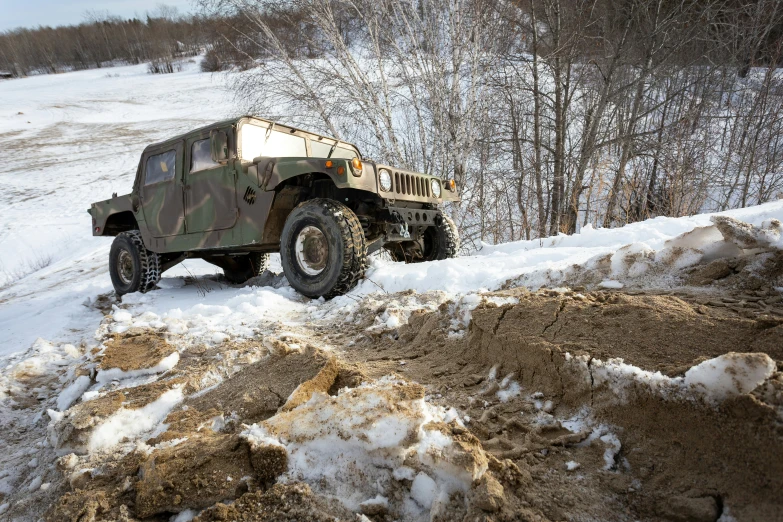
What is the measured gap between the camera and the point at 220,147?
4.35 m

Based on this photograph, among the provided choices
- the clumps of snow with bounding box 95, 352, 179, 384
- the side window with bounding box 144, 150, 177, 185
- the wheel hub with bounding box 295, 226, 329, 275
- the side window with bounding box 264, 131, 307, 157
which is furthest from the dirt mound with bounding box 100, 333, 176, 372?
the side window with bounding box 144, 150, 177, 185

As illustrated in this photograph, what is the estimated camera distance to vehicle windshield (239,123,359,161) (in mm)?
4402

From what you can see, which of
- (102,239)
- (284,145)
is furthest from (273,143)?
(102,239)

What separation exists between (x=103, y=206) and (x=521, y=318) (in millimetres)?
6220

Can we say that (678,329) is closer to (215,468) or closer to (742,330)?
(742,330)

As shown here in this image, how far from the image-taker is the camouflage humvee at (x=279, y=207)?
3.83 metres

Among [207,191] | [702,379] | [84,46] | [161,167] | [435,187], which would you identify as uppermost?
[84,46]

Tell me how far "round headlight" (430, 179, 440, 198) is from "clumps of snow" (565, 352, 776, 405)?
344 cm

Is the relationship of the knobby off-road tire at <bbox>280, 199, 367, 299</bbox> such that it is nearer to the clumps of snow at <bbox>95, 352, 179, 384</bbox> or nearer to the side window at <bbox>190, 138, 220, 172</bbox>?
the side window at <bbox>190, 138, 220, 172</bbox>

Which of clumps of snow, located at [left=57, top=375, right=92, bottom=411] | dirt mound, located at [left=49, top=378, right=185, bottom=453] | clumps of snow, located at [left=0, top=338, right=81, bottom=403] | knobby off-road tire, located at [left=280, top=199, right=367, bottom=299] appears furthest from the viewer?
knobby off-road tire, located at [left=280, top=199, right=367, bottom=299]

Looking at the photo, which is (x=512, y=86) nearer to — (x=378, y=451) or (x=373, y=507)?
(x=378, y=451)

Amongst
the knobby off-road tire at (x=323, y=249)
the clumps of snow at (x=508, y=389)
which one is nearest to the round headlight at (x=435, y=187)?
the knobby off-road tire at (x=323, y=249)

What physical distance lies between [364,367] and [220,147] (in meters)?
3.23

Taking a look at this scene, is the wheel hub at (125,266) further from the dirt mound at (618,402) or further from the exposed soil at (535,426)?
the dirt mound at (618,402)
